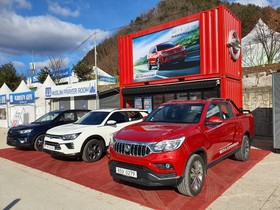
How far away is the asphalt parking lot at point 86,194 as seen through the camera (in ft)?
15.3

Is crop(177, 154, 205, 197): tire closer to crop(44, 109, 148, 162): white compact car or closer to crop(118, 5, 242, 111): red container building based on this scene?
crop(44, 109, 148, 162): white compact car

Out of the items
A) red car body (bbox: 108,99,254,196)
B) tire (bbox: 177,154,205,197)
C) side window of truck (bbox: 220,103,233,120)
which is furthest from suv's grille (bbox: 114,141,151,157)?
side window of truck (bbox: 220,103,233,120)

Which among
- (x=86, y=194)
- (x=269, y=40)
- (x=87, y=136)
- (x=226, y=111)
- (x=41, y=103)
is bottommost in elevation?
(x=86, y=194)

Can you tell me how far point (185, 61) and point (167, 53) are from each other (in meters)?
1.17

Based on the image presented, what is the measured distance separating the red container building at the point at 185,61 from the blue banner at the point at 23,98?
937cm

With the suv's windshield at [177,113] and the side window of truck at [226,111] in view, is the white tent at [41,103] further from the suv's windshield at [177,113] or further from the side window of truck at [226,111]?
the side window of truck at [226,111]

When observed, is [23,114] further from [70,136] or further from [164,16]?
[164,16]

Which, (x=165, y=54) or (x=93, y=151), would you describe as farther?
(x=165, y=54)

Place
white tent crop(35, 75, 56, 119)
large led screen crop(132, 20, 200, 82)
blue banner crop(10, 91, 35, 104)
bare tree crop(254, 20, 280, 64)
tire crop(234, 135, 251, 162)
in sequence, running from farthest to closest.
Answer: white tent crop(35, 75, 56, 119) → blue banner crop(10, 91, 35, 104) → bare tree crop(254, 20, 280, 64) → large led screen crop(132, 20, 200, 82) → tire crop(234, 135, 251, 162)

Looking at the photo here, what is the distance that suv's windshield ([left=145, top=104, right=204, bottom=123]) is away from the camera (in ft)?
18.5

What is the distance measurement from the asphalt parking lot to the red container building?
4949mm

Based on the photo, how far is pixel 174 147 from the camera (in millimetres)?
4598

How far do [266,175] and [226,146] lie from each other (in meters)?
1.12

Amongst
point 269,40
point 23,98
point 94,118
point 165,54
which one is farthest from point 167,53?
point 23,98
